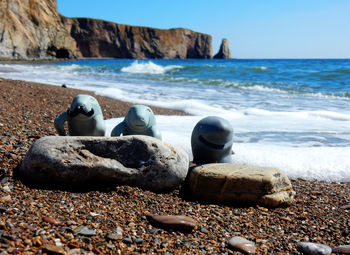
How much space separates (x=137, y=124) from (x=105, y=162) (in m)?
0.66

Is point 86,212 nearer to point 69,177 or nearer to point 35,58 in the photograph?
point 69,177

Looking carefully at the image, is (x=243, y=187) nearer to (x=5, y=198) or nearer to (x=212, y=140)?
(x=212, y=140)

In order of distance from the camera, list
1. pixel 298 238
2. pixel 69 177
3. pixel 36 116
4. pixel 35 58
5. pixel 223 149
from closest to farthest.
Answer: pixel 298 238
pixel 69 177
pixel 223 149
pixel 36 116
pixel 35 58

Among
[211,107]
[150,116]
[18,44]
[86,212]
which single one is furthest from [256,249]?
[18,44]

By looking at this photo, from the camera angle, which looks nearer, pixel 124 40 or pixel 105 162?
pixel 105 162

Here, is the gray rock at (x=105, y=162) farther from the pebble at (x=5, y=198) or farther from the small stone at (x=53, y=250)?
the small stone at (x=53, y=250)

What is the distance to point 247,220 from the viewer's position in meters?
2.56

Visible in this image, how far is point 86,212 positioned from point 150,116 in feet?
4.41

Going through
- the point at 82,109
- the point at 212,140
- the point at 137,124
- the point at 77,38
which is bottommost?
the point at 212,140

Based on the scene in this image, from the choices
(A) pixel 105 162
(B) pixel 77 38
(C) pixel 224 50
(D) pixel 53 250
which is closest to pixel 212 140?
(A) pixel 105 162

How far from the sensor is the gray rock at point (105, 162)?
8.87 feet

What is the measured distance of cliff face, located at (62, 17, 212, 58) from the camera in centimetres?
6919

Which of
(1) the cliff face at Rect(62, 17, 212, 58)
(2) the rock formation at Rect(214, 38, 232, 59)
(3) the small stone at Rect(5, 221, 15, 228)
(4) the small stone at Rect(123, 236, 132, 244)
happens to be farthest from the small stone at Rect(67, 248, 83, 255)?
(2) the rock formation at Rect(214, 38, 232, 59)

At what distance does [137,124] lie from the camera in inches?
132
